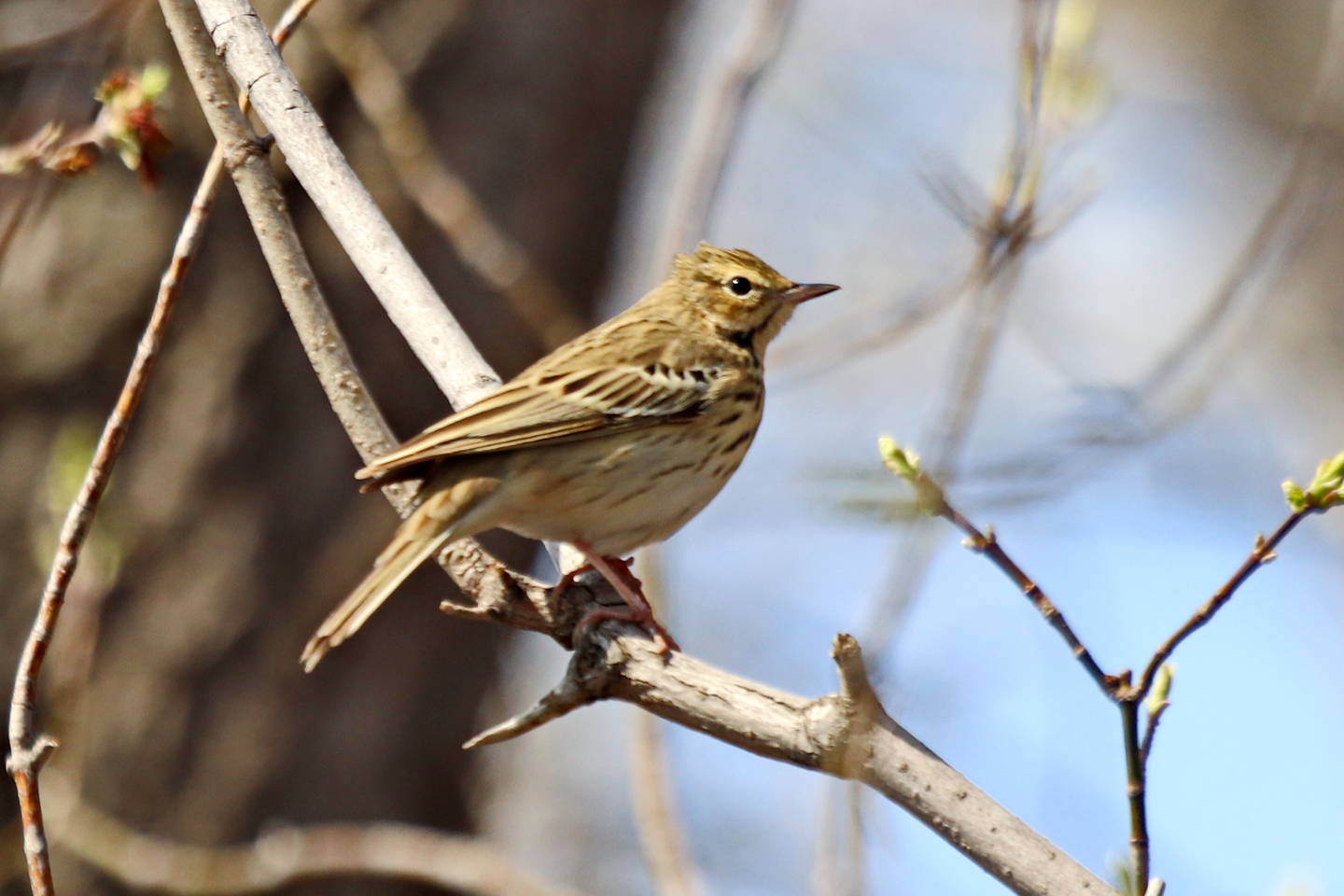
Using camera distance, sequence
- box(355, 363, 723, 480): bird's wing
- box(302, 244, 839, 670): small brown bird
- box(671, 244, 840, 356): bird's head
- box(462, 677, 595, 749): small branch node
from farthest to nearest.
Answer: box(671, 244, 840, 356): bird's head → box(355, 363, 723, 480): bird's wing → box(302, 244, 839, 670): small brown bird → box(462, 677, 595, 749): small branch node

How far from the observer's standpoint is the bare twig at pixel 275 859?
553 centimetres

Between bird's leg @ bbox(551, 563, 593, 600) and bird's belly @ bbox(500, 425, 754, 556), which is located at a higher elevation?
bird's belly @ bbox(500, 425, 754, 556)

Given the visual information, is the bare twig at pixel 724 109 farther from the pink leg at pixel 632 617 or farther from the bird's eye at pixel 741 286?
the pink leg at pixel 632 617

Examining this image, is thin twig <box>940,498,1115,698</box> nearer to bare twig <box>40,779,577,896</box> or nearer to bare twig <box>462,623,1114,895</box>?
bare twig <box>462,623,1114,895</box>

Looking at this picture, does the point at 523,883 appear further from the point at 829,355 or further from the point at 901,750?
the point at 901,750

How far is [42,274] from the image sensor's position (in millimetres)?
6844

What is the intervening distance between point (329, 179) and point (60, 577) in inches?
51.3

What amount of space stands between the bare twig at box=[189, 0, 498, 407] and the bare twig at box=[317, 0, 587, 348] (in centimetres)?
208

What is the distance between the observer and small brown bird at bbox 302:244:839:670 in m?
4.18

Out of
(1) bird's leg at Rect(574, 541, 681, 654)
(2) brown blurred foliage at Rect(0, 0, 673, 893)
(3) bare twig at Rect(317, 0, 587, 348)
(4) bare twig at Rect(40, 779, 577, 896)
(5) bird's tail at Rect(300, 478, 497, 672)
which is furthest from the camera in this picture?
(2) brown blurred foliage at Rect(0, 0, 673, 893)

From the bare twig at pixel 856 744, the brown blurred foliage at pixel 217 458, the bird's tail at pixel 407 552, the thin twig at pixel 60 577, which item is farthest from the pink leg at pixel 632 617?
the brown blurred foliage at pixel 217 458

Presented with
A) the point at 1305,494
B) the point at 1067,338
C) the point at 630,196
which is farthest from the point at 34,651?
the point at 1067,338

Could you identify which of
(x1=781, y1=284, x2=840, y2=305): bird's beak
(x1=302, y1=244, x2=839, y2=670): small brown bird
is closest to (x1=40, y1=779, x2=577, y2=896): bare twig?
(x1=302, y1=244, x2=839, y2=670): small brown bird

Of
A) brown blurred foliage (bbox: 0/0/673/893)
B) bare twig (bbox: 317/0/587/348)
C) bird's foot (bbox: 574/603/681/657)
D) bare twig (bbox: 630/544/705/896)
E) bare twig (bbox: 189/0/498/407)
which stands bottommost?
bird's foot (bbox: 574/603/681/657)
